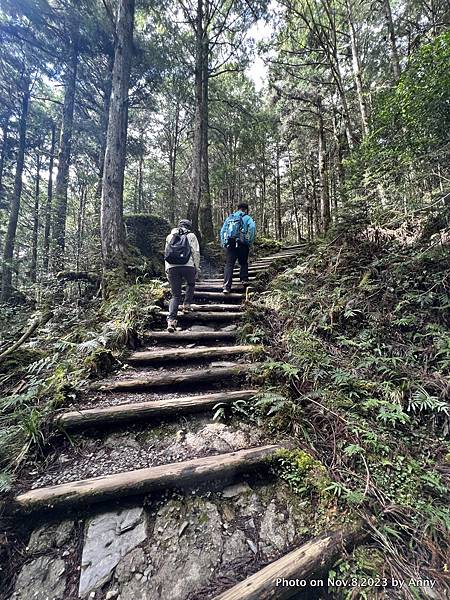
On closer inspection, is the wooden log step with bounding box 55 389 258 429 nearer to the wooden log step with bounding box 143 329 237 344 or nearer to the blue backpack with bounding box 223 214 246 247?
the wooden log step with bounding box 143 329 237 344

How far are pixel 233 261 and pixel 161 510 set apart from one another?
488cm

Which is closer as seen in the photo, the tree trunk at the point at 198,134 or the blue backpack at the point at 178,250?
the blue backpack at the point at 178,250

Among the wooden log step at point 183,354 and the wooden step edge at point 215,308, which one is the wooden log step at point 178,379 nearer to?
the wooden log step at point 183,354

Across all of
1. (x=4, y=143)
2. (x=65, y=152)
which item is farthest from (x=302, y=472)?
(x=4, y=143)

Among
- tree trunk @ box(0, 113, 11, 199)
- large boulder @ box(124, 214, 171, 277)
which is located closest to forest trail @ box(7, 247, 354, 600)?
large boulder @ box(124, 214, 171, 277)

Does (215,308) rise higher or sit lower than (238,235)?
lower

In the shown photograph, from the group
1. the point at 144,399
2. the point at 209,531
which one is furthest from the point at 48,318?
the point at 209,531

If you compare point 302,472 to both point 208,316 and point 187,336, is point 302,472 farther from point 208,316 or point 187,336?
point 208,316

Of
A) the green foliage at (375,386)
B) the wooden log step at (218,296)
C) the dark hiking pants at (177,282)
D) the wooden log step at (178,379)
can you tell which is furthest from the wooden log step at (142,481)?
the wooden log step at (218,296)

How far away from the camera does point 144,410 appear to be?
2492 millimetres

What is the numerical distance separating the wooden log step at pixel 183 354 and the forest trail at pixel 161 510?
0.71 meters

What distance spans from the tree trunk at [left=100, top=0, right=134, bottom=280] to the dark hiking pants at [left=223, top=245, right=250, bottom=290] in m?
2.42

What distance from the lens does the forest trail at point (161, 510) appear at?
1.47 meters

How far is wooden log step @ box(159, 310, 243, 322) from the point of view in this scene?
15.5 ft
